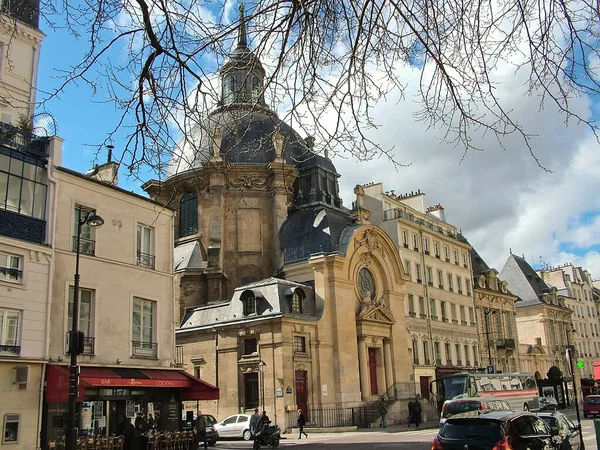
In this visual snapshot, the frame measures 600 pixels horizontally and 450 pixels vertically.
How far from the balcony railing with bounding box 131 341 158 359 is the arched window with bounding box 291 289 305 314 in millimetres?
12657

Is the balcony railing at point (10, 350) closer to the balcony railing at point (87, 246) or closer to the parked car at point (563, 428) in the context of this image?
the balcony railing at point (87, 246)

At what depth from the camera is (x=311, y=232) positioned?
41875 mm

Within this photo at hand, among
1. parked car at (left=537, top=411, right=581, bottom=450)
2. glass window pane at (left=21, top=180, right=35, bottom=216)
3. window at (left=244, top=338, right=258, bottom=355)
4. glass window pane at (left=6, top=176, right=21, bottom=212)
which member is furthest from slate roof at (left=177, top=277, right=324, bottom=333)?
parked car at (left=537, top=411, right=581, bottom=450)

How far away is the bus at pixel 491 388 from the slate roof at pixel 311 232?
34.9 feet

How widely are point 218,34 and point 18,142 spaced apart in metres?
15.7

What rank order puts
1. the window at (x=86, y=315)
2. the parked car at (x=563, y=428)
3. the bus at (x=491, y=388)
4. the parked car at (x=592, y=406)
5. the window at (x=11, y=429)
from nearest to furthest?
the parked car at (x=563, y=428)
the window at (x=11, y=429)
the window at (x=86, y=315)
the bus at (x=491, y=388)
the parked car at (x=592, y=406)

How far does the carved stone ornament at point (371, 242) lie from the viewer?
135 feet

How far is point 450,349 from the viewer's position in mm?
50188

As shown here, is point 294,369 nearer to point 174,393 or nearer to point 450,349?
point 174,393

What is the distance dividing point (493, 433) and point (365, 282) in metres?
30.1

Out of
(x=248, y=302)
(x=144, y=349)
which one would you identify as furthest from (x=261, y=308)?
(x=144, y=349)

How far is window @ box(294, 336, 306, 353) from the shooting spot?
115 ft

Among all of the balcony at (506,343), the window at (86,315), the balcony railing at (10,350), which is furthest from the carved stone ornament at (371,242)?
the balcony railing at (10,350)

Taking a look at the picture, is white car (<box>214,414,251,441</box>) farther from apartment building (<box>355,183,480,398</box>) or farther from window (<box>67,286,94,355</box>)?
apartment building (<box>355,183,480,398</box>)
